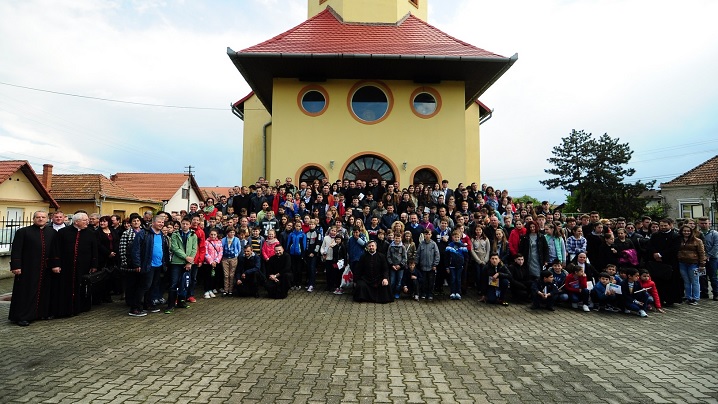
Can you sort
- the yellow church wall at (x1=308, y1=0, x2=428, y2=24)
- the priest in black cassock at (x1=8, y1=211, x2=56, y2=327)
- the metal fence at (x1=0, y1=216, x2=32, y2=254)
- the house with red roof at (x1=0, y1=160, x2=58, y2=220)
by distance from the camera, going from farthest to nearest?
the house with red roof at (x1=0, y1=160, x2=58, y2=220) → the yellow church wall at (x1=308, y1=0, x2=428, y2=24) → the metal fence at (x1=0, y1=216, x2=32, y2=254) → the priest in black cassock at (x1=8, y1=211, x2=56, y2=327)

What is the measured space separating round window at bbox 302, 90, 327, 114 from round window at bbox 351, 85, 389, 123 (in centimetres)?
123

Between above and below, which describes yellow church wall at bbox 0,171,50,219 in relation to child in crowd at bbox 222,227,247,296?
above

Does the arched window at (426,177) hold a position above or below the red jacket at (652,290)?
above

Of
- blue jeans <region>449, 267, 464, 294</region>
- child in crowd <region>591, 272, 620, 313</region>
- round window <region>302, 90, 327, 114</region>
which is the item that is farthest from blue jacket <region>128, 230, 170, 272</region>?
round window <region>302, 90, 327, 114</region>

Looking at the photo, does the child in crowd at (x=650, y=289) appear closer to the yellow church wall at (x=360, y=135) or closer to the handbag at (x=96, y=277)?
the yellow church wall at (x=360, y=135)

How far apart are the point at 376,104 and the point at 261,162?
8.04 meters

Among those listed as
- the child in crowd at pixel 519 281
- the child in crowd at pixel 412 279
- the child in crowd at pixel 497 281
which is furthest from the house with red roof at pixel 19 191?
the child in crowd at pixel 519 281

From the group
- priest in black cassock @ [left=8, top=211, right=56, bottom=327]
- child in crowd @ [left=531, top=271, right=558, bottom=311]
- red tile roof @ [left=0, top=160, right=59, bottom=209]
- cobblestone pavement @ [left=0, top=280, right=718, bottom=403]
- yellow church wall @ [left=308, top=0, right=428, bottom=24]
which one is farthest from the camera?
red tile roof @ [left=0, top=160, right=59, bottom=209]

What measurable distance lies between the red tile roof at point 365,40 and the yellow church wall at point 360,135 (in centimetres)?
144

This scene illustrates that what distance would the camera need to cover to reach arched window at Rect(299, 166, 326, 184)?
15.2 metres

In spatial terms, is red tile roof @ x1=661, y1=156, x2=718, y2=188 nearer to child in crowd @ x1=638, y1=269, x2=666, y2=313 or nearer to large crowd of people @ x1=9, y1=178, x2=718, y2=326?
large crowd of people @ x1=9, y1=178, x2=718, y2=326

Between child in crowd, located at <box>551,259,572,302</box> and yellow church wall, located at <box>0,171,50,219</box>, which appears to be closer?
child in crowd, located at <box>551,259,572,302</box>

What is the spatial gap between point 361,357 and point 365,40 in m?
13.2

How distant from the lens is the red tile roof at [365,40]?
547 inches
